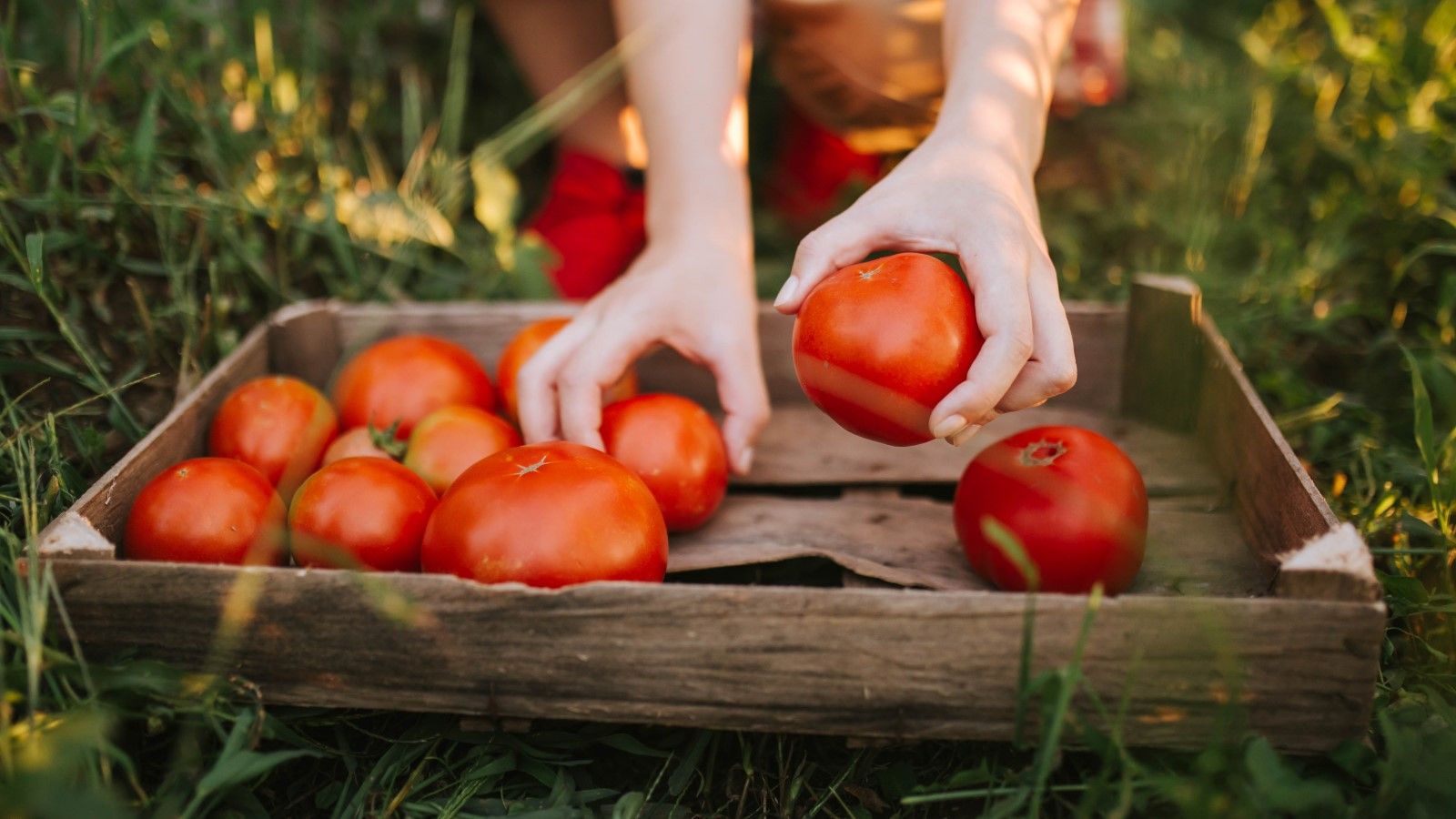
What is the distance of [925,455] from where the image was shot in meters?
2.01

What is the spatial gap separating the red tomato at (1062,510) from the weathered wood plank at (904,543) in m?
0.09

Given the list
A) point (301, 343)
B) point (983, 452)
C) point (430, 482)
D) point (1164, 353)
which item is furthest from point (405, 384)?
point (1164, 353)

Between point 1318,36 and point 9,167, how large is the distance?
3912mm

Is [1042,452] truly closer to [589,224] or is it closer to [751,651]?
[751,651]

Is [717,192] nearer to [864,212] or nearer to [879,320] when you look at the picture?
[864,212]

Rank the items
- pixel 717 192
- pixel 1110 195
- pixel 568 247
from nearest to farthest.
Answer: pixel 717 192 < pixel 568 247 < pixel 1110 195

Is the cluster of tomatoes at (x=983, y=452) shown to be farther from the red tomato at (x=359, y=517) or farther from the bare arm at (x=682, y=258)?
the red tomato at (x=359, y=517)

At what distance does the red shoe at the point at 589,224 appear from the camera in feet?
8.71

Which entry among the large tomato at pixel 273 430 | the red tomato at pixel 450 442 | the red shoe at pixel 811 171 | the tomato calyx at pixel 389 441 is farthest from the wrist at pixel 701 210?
the red shoe at pixel 811 171

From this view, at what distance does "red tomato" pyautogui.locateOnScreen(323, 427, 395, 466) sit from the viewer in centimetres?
177

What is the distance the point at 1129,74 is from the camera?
4.05 metres

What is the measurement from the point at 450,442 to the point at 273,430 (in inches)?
12.6

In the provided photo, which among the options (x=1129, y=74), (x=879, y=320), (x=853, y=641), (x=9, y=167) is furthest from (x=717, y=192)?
(x=1129, y=74)

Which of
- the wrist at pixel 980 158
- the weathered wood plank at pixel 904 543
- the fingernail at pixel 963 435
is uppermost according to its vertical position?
the wrist at pixel 980 158
